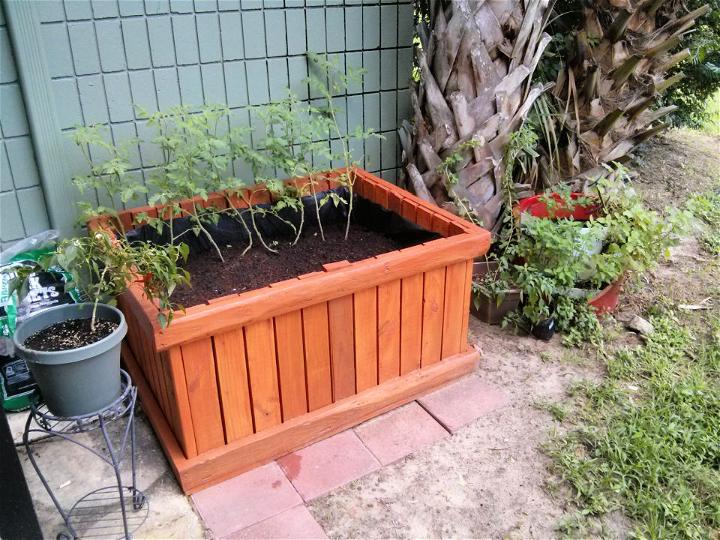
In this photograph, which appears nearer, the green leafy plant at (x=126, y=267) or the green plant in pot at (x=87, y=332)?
the green plant in pot at (x=87, y=332)

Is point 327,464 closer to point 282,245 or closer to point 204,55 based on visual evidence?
point 282,245

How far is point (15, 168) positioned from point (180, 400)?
4.37ft

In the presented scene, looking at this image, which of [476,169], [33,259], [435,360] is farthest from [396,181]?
[33,259]

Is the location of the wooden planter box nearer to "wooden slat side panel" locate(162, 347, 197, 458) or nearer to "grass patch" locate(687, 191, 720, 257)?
"wooden slat side panel" locate(162, 347, 197, 458)

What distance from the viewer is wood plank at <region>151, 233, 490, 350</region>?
2.02 meters

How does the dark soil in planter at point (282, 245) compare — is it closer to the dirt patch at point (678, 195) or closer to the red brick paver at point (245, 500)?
the red brick paver at point (245, 500)

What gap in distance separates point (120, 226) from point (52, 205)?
0.34 m

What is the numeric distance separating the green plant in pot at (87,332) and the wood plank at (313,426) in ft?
1.61

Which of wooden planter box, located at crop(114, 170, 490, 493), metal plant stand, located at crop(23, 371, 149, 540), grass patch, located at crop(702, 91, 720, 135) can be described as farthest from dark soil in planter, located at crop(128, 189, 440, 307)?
grass patch, located at crop(702, 91, 720, 135)

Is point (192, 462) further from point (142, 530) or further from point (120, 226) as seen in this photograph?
point (120, 226)

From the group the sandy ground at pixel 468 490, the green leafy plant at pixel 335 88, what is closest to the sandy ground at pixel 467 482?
the sandy ground at pixel 468 490

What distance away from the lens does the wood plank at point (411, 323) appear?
2.54 meters

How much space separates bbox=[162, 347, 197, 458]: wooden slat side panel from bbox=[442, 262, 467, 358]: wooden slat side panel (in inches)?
44.9

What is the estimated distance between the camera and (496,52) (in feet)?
9.94
